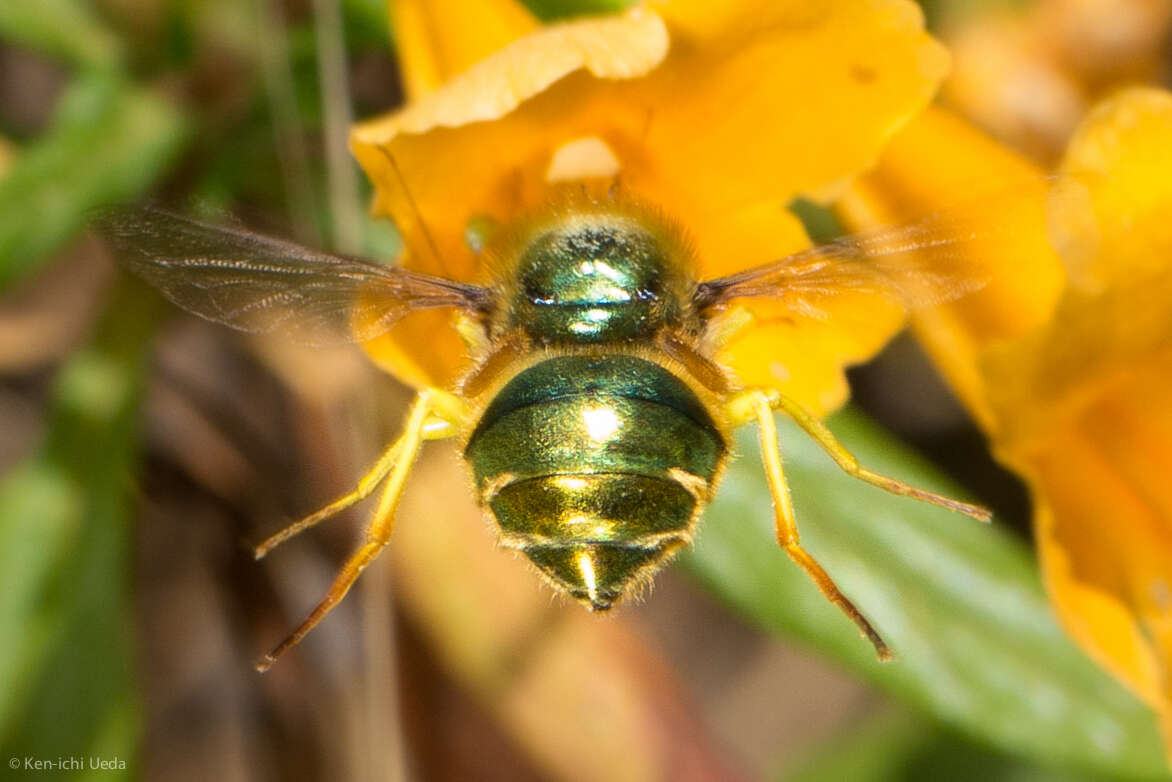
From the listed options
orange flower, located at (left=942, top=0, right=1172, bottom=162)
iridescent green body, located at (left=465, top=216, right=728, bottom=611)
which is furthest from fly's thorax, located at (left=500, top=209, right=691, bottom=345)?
orange flower, located at (left=942, top=0, right=1172, bottom=162)

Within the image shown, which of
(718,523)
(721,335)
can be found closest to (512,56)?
(721,335)

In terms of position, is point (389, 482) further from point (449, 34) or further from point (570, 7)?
point (570, 7)

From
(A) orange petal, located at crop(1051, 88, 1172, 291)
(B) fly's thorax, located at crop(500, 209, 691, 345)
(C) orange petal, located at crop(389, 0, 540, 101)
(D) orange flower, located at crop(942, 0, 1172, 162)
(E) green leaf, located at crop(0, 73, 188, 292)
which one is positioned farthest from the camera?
(D) orange flower, located at crop(942, 0, 1172, 162)

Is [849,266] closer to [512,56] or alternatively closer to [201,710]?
[512,56]

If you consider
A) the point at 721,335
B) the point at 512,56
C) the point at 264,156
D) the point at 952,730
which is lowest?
the point at 952,730

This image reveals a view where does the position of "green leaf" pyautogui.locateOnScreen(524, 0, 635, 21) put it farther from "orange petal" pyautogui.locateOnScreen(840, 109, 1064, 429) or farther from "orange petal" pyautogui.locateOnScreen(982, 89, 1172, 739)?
"orange petal" pyautogui.locateOnScreen(982, 89, 1172, 739)

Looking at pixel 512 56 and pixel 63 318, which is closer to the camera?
pixel 512 56

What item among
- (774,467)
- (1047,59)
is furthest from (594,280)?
(1047,59)
